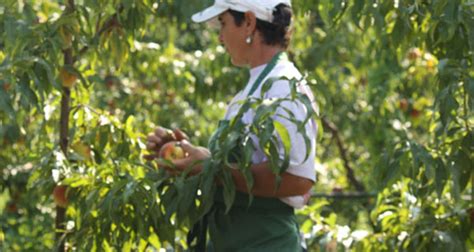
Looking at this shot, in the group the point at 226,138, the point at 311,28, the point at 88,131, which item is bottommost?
the point at 311,28

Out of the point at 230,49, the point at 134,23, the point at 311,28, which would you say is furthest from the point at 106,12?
the point at 311,28

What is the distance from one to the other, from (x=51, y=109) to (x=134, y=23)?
1.27ft

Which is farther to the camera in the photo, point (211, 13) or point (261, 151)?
point (211, 13)

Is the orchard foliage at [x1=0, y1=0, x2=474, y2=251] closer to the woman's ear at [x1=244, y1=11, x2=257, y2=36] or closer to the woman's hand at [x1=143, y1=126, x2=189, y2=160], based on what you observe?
the woman's hand at [x1=143, y1=126, x2=189, y2=160]

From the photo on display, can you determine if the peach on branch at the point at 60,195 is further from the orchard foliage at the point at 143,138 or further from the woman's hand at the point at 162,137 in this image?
the woman's hand at the point at 162,137

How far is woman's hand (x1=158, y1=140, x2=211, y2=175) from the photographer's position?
325 cm

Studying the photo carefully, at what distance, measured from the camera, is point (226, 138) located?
313 cm

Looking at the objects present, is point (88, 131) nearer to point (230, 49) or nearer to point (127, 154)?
point (127, 154)

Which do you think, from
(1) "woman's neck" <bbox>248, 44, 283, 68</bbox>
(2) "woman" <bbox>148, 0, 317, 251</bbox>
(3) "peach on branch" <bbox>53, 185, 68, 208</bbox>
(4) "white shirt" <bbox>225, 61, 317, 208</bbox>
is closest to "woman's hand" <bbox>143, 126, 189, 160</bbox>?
(2) "woman" <bbox>148, 0, 317, 251</bbox>

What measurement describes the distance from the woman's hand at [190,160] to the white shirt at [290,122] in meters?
0.12

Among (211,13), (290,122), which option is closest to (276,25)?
(211,13)

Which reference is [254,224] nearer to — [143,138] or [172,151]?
[172,151]

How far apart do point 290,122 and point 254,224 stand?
0.31 meters

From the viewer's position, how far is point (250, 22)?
3.38 meters
